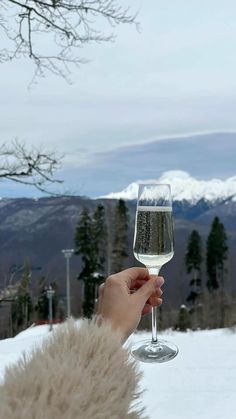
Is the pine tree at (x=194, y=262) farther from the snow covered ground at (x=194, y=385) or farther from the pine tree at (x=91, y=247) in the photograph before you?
the snow covered ground at (x=194, y=385)

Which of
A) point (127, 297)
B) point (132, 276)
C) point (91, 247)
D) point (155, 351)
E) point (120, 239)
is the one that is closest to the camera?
point (127, 297)

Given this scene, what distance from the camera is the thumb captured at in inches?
56.9

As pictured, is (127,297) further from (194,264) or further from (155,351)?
(194,264)

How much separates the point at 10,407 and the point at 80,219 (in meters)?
30.9

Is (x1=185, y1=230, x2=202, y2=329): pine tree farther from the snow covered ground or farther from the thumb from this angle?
the thumb

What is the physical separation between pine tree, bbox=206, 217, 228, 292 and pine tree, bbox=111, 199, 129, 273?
9.13 metres

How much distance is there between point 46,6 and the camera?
4359 mm

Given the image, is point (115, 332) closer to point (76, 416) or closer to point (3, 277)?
point (76, 416)

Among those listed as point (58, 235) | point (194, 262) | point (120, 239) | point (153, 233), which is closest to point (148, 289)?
point (153, 233)

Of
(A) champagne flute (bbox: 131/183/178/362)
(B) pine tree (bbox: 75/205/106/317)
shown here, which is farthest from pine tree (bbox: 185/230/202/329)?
(A) champagne flute (bbox: 131/183/178/362)

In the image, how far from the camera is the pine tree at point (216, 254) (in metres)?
38.4

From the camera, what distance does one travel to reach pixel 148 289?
1.49 metres

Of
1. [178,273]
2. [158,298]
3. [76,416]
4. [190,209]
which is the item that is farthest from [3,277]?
[190,209]

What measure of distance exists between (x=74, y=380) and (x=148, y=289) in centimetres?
58
